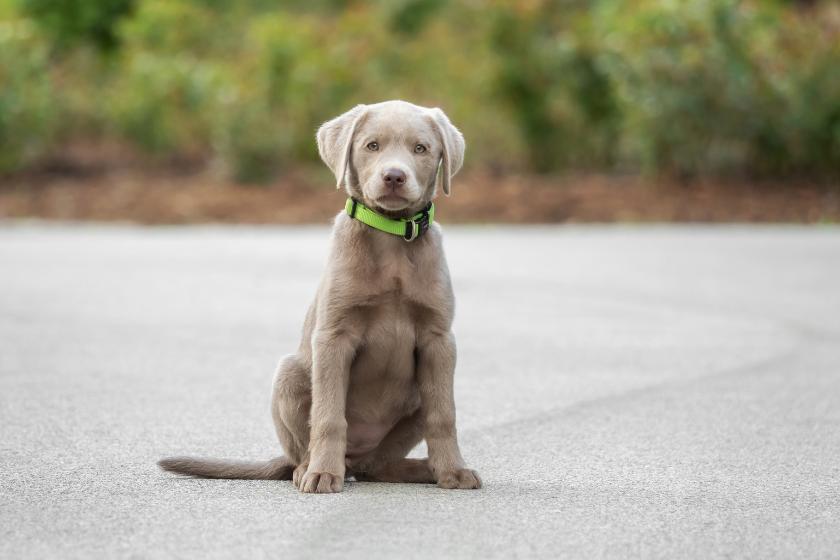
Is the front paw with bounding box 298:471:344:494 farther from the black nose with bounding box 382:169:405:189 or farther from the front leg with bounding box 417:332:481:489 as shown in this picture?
the black nose with bounding box 382:169:405:189

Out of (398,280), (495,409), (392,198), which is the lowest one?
(495,409)

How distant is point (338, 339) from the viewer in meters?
3.66

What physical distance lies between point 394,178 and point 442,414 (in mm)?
818

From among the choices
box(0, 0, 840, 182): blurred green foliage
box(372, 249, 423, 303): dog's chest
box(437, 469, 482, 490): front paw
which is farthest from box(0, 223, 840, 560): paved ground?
box(0, 0, 840, 182): blurred green foliage

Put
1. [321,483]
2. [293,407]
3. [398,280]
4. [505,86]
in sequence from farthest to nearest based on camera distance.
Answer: [505,86] → [293,407] → [398,280] → [321,483]

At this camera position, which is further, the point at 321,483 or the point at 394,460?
the point at 394,460

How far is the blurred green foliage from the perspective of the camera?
46.6 feet

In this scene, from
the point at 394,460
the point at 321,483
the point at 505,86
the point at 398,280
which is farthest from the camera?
the point at 505,86

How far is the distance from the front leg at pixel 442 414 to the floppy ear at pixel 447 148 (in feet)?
1.84

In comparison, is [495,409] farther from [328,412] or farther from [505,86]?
[505,86]

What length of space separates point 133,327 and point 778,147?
991cm

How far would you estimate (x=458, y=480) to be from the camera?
3691 mm

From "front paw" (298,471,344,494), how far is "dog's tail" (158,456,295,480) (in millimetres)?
289

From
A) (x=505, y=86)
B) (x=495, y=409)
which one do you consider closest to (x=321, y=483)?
(x=495, y=409)
